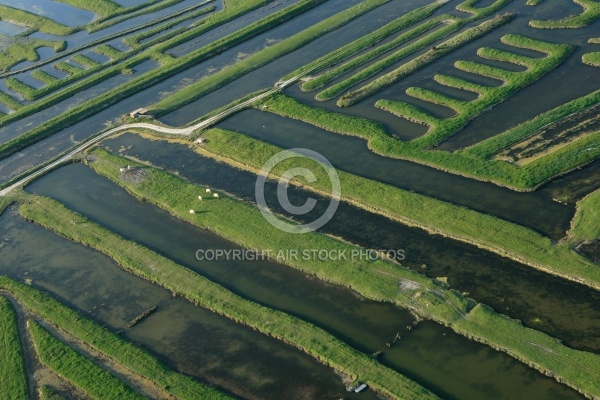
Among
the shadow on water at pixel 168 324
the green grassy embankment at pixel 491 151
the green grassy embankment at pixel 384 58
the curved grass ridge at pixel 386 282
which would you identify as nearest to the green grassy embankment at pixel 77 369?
the shadow on water at pixel 168 324

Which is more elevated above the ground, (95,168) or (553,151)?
(553,151)

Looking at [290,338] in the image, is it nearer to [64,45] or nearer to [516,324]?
[516,324]

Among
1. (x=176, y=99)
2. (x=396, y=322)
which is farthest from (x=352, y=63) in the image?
(x=396, y=322)

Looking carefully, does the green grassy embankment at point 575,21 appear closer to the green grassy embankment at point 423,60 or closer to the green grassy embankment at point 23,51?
the green grassy embankment at point 423,60

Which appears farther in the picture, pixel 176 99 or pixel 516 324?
pixel 176 99

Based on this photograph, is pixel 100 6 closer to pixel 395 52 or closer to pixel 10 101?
pixel 10 101

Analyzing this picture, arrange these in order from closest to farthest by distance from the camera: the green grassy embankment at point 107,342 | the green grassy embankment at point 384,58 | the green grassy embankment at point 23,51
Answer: the green grassy embankment at point 107,342, the green grassy embankment at point 384,58, the green grassy embankment at point 23,51
